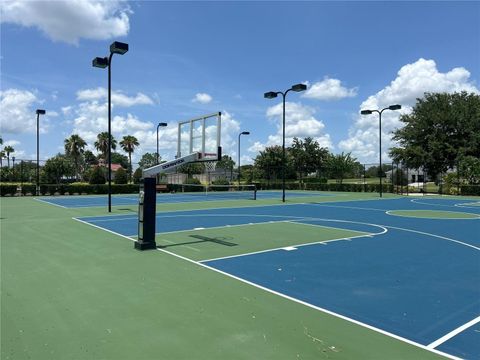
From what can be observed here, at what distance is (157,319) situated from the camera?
516 cm

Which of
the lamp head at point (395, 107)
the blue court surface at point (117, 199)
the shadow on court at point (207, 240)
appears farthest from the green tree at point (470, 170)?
the shadow on court at point (207, 240)

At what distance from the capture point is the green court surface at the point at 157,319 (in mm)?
4262

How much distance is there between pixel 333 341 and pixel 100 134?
7950 centimetres

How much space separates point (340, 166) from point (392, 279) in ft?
153

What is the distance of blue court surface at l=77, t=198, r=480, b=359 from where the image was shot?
4980 millimetres

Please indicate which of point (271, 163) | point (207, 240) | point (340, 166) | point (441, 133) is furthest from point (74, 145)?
point (207, 240)

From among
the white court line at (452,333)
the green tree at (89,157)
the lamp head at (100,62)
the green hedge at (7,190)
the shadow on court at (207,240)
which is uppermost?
the green tree at (89,157)

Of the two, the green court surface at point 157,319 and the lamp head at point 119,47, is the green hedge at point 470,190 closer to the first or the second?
the lamp head at point 119,47

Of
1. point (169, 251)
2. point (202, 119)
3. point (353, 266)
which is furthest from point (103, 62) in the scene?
point (353, 266)

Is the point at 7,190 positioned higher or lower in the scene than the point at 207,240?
higher

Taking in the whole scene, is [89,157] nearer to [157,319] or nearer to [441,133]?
[441,133]

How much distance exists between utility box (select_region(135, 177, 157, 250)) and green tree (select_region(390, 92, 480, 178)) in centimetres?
4367

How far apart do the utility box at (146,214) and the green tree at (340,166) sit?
41.4 meters

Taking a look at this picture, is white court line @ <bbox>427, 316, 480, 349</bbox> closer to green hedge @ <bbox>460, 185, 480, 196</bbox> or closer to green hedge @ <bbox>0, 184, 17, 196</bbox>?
green hedge @ <bbox>460, 185, 480, 196</bbox>
